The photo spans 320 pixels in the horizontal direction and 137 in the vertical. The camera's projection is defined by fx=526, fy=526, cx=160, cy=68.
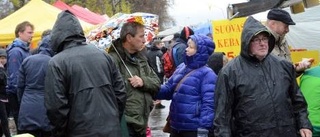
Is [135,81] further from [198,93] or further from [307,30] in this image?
[307,30]

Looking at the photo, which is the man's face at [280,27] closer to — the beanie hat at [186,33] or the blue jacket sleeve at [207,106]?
the blue jacket sleeve at [207,106]

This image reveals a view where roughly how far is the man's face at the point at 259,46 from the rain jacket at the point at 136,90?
1214 mm

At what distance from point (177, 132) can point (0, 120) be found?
13.7ft

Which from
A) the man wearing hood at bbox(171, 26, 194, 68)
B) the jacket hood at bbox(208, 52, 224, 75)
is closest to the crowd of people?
the jacket hood at bbox(208, 52, 224, 75)

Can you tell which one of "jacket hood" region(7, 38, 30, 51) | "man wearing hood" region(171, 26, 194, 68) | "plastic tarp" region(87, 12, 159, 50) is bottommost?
"man wearing hood" region(171, 26, 194, 68)

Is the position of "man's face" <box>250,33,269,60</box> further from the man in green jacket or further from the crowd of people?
the man in green jacket

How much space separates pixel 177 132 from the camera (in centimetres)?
524

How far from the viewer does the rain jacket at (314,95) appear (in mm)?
4480

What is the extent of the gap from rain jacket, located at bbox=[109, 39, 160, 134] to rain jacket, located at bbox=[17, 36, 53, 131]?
65.2 inches

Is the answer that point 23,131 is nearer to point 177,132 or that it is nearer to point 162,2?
point 177,132

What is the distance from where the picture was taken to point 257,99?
13.2ft

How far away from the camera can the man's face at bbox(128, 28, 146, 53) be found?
5.04m

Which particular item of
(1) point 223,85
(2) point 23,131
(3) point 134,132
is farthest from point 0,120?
(1) point 223,85

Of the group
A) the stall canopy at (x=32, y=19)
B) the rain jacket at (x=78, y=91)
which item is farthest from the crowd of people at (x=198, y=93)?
the stall canopy at (x=32, y=19)
